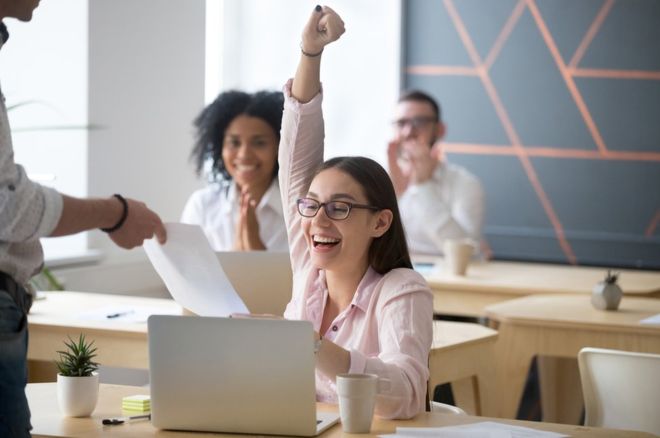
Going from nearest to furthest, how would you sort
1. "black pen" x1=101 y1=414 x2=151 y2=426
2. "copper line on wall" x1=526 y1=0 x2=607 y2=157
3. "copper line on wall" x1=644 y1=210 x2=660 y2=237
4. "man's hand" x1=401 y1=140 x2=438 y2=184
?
"black pen" x1=101 y1=414 x2=151 y2=426 < "man's hand" x1=401 y1=140 x2=438 y2=184 < "copper line on wall" x1=644 y1=210 x2=660 y2=237 < "copper line on wall" x1=526 y1=0 x2=607 y2=157

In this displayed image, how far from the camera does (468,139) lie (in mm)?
7082

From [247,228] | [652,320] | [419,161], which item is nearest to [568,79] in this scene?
[419,161]

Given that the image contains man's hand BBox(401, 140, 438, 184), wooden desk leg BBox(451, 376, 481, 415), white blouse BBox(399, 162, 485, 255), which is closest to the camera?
wooden desk leg BBox(451, 376, 481, 415)

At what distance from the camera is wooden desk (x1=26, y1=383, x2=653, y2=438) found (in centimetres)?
211

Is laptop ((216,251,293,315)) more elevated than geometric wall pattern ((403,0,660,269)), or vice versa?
geometric wall pattern ((403,0,660,269))

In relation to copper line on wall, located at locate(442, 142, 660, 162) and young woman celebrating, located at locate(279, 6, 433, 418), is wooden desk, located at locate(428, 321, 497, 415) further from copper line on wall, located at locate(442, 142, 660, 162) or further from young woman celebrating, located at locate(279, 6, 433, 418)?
copper line on wall, located at locate(442, 142, 660, 162)

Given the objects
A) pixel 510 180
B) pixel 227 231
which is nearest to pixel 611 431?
pixel 227 231

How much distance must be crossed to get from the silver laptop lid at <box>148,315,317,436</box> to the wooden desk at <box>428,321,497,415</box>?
4.07 feet

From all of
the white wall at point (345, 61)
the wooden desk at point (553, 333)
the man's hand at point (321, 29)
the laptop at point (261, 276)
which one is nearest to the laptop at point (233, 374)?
the man's hand at point (321, 29)

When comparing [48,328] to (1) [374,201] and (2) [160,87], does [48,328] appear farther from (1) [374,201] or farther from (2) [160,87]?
(2) [160,87]

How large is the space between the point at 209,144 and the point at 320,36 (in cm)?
222

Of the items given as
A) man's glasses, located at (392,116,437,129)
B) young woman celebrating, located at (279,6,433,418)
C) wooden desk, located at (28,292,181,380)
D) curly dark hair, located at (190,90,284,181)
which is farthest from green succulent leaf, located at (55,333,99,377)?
man's glasses, located at (392,116,437,129)

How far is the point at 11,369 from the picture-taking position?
1850mm

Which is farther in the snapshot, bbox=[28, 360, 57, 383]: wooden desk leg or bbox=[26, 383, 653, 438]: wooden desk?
bbox=[28, 360, 57, 383]: wooden desk leg
